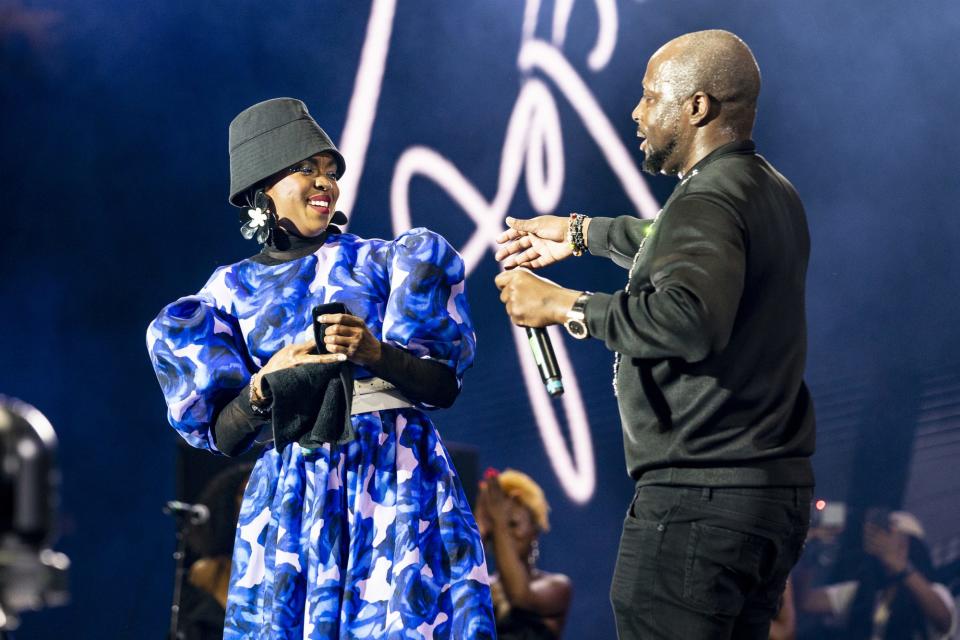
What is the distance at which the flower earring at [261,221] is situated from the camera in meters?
2.81

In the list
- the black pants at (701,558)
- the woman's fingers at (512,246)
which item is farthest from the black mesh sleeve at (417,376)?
the black pants at (701,558)

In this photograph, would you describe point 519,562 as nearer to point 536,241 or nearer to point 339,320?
point 536,241

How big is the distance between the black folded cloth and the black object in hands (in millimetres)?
97

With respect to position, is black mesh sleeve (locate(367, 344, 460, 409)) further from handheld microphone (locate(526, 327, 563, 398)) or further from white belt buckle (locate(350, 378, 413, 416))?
handheld microphone (locate(526, 327, 563, 398))

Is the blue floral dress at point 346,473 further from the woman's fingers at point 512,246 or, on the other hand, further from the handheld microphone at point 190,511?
the handheld microphone at point 190,511

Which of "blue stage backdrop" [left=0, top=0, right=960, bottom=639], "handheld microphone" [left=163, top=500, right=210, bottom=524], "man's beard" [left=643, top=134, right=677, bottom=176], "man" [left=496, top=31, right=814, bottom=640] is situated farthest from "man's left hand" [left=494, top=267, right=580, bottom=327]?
"blue stage backdrop" [left=0, top=0, right=960, bottom=639]

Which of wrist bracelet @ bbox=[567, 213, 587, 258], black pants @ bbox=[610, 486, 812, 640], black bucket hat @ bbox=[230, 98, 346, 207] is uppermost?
black bucket hat @ bbox=[230, 98, 346, 207]

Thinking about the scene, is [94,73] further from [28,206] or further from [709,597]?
[709,597]

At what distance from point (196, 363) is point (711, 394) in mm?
1170

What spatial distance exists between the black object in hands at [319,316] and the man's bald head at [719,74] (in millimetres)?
768

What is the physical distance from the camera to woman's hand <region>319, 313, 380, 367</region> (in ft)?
8.02

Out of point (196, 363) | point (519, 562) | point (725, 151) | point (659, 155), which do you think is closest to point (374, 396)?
point (196, 363)

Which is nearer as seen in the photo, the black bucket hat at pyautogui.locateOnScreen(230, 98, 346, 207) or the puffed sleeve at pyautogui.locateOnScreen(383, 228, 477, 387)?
the puffed sleeve at pyautogui.locateOnScreen(383, 228, 477, 387)

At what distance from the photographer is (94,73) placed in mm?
4875
